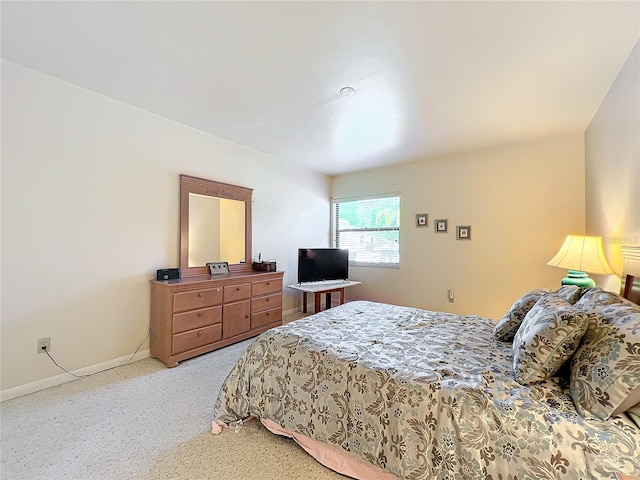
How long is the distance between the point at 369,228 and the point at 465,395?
3850mm

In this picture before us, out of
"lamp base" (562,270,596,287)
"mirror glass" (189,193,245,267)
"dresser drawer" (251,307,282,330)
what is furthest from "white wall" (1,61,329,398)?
"lamp base" (562,270,596,287)

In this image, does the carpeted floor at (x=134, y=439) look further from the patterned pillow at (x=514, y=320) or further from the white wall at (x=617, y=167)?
the white wall at (x=617, y=167)

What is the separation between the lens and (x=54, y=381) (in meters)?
2.26

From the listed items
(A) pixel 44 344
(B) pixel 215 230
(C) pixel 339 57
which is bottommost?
(A) pixel 44 344

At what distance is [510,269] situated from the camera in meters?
3.59

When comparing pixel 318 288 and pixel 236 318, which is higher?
pixel 318 288

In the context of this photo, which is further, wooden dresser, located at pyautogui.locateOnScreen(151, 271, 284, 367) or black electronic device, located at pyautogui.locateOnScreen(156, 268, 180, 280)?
black electronic device, located at pyautogui.locateOnScreen(156, 268, 180, 280)

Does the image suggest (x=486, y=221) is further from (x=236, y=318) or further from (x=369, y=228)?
(x=236, y=318)

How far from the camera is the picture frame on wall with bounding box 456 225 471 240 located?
3881 mm

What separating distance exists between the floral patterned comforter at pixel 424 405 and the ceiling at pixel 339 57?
194 cm

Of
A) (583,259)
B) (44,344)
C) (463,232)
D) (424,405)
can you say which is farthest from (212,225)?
(583,259)

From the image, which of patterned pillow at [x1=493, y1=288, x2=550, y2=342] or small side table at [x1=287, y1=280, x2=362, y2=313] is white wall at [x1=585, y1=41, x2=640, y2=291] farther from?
small side table at [x1=287, y1=280, x2=362, y2=313]

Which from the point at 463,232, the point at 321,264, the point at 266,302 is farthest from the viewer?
the point at 321,264

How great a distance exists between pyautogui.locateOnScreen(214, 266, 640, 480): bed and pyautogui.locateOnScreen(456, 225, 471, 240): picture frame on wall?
2.14m
